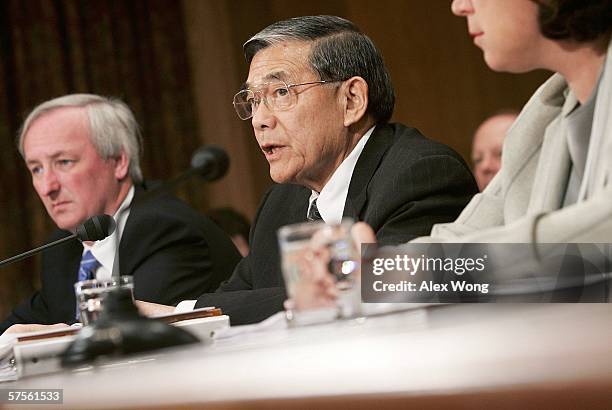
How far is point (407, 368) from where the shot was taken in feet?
2.78

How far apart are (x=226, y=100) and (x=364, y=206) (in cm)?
326

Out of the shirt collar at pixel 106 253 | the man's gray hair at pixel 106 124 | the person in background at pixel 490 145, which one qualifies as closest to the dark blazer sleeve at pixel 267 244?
the shirt collar at pixel 106 253

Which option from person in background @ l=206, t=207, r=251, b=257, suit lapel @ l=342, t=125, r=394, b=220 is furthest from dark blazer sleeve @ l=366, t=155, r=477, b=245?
person in background @ l=206, t=207, r=251, b=257

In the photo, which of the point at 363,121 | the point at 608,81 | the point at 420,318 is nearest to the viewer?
the point at 420,318

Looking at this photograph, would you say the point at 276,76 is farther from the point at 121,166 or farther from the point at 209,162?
the point at 121,166

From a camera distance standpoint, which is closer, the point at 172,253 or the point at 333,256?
the point at 333,256

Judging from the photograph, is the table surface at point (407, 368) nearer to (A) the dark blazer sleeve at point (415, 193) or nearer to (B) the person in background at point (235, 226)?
(A) the dark blazer sleeve at point (415, 193)

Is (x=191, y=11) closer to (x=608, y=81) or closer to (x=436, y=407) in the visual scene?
(x=608, y=81)

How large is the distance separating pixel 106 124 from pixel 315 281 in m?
2.44

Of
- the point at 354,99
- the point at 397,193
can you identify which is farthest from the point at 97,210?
the point at 397,193

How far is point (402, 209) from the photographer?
208cm

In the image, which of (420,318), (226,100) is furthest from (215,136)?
(420,318)

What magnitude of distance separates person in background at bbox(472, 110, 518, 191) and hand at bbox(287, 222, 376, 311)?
2.79 meters

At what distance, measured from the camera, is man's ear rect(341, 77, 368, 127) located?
244cm
